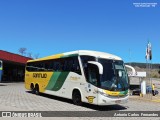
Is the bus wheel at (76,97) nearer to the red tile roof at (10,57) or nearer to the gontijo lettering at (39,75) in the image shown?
the gontijo lettering at (39,75)

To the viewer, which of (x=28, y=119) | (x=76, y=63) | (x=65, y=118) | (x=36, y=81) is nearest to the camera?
(x=28, y=119)

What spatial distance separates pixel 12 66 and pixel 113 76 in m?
52.1

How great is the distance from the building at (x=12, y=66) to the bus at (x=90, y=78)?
28634 millimetres

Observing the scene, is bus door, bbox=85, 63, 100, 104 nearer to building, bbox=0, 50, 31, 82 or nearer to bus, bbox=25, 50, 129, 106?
bus, bbox=25, 50, 129, 106

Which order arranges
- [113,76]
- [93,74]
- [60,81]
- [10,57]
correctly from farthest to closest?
[10,57] < [60,81] < [93,74] < [113,76]

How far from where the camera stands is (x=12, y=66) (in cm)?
6619

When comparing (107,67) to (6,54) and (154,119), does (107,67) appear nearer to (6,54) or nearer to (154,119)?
(154,119)

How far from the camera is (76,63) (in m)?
18.6

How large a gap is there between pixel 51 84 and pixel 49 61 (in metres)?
1.79

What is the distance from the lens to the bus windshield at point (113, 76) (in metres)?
16.2

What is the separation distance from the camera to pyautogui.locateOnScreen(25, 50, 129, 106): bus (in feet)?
53.1

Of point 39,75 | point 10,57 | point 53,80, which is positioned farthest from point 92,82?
point 10,57

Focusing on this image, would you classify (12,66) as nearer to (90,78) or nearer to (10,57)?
(10,57)

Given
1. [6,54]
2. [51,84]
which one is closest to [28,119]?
[51,84]
